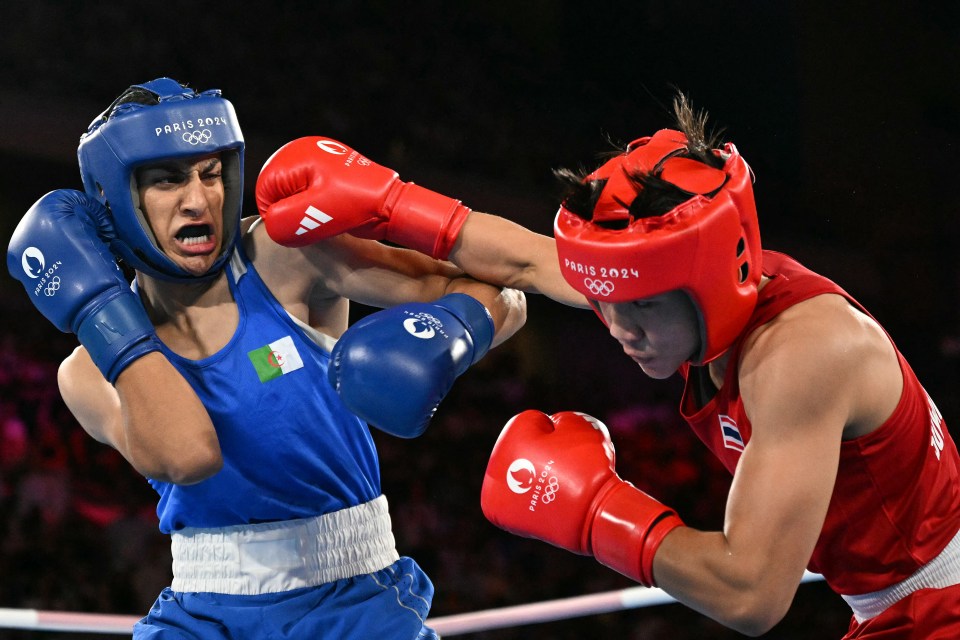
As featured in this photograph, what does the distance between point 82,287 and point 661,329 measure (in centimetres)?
130

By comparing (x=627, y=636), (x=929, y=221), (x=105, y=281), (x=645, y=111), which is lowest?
(x=627, y=636)

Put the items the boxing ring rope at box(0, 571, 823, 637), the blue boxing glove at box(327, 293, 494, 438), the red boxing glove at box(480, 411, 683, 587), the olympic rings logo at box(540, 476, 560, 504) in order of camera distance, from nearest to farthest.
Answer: the red boxing glove at box(480, 411, 683, 587), the olympic rings logo at box(540, 476, 560, 504), the blue boxing glove at box(327, 293, 494, 438), the boxing ring rope at box(0, 571, 823, 637)

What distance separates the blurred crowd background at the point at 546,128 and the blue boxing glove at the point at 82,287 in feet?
12.1

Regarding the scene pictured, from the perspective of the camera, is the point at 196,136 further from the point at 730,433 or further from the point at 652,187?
the point at 730,433

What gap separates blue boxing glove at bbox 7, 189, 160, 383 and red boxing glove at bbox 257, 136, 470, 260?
38cm

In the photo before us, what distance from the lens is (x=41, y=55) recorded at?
617cm

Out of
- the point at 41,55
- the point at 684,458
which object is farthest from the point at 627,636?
the point at 41,55

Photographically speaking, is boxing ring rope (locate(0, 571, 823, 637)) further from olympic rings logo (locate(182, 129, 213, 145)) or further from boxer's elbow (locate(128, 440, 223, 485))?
olympic rings logo (locate(182, 129, 213, 145))

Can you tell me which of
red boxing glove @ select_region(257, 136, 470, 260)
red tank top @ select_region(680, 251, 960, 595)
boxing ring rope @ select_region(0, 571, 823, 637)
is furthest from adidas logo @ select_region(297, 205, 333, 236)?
boxing ring rope @ select_region(0, 571, 823, 637)

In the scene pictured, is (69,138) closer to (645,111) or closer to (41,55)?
(41,55)

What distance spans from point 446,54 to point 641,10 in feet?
4.26

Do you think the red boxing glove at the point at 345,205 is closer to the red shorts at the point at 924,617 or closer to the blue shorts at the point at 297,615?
the blue shorts at the point at 297,615

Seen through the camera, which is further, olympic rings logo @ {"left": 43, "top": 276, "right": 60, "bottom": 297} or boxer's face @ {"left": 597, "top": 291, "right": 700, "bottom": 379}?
olympic rings logo @ {"left": 43, "top": 276, "right": 60, "bottom": 297}

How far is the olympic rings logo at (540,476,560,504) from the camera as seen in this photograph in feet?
6.68
